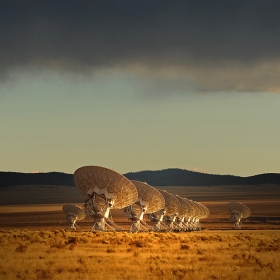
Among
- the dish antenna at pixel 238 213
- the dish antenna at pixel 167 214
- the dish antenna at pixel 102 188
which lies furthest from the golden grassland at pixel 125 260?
the dish antenna at pixel 238 213

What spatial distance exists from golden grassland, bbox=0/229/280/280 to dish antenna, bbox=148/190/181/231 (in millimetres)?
61126

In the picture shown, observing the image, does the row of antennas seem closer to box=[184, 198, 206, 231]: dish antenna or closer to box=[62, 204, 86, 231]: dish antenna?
box=[62, 204, 86, 231]: dish antenna

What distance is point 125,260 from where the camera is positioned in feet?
128

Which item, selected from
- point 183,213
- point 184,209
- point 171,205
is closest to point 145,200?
point 171,205

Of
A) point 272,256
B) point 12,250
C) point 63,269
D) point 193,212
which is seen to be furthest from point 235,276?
point 193,212

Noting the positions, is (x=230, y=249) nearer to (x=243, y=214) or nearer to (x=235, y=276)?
(x=235, y=276)

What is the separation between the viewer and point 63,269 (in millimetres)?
33562

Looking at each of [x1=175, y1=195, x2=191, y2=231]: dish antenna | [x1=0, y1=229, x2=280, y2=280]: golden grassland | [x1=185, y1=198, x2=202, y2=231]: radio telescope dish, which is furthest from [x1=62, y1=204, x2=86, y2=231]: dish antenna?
[x1=0, y1=229, x2=280, y2=280]: golden grassland

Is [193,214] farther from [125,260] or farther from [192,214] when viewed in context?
[125,260]

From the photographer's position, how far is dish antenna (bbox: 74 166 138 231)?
72750 mm

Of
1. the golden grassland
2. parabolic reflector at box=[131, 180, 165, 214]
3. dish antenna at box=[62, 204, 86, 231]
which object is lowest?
the golden grassland

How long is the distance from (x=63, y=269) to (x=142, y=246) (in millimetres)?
17334

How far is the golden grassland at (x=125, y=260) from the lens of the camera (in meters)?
32.0

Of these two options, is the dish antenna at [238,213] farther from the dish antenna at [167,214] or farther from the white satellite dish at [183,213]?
the dish antenna at [167,214]
